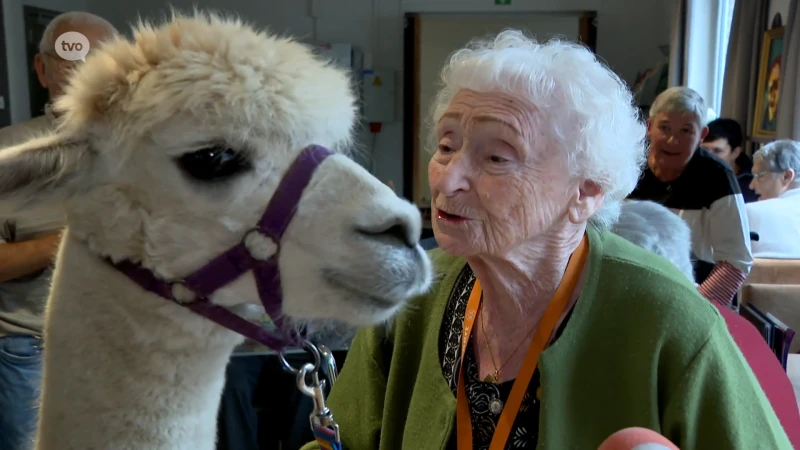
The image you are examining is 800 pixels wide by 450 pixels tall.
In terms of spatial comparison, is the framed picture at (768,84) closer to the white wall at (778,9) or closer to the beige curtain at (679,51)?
the white wall at (778,9)

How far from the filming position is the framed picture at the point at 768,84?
17.4ft

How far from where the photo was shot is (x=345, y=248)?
3.19 feet

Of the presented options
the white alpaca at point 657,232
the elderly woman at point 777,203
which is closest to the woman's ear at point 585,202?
the white alpaca at point 657,232

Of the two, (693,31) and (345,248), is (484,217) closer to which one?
(345,248)

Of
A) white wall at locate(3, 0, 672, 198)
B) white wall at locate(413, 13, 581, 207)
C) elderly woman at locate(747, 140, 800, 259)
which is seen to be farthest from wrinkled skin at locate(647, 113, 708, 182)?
white wall at locate(3, 0, 672, 198)

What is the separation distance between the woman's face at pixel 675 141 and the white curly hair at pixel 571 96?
74.1 inches

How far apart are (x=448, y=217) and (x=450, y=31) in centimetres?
722

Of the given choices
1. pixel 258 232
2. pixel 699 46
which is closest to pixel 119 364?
pixel 258 232

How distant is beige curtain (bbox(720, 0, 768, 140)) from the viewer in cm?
563

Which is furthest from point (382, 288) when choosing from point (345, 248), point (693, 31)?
point (693, 31)

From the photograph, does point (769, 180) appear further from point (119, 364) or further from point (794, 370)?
point (119, 364)

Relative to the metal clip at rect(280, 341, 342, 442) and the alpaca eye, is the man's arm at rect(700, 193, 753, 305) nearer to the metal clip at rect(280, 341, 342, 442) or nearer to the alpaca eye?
the metal clip at rect(280, 341, 342, 442)

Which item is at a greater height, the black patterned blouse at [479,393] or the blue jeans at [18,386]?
the black patterned blouse at [479,393]

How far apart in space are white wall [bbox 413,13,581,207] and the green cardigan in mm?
6789
